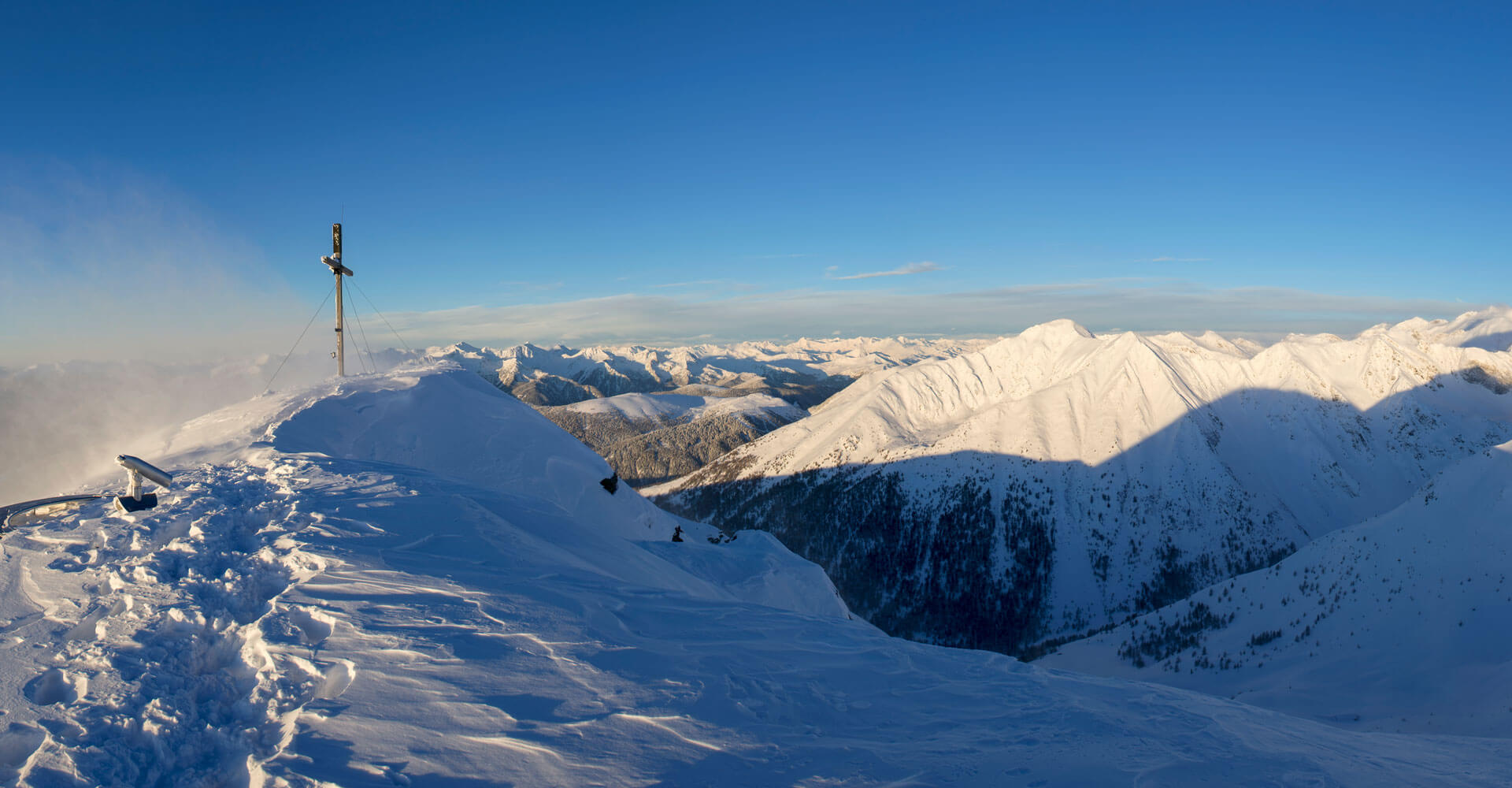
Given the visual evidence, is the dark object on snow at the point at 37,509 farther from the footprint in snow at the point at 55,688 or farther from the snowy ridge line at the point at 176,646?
the footprint in snow at the point at 55,688

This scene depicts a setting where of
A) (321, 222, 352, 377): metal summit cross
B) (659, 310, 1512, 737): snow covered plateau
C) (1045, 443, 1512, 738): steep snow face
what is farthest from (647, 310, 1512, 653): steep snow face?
(321, 222, 352, 377): metal summit cross

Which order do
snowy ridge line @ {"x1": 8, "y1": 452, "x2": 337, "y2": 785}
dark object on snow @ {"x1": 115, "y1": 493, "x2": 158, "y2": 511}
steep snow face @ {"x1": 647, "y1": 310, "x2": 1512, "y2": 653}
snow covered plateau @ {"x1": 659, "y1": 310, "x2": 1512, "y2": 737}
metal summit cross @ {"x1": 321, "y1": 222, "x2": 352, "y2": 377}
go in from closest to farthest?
snowy ridge line @ {"x1": 8, "y1": 452, "x2": 337, "y2": 785}, dark object on snow @ {"x1": 115, "y1": 493, "x2": 158, "y2": 511}, metal summit cross @ {"x1": 321, "y1": 222, "x2": 352, "y2": 377}, snow covered plateau @ {"x1": 659, "y1": 310, "x2": 1512, "y2": 737}, steep snow face @ {"x1": 647, "y1": 310, "x2": 1512, "y2": 653}

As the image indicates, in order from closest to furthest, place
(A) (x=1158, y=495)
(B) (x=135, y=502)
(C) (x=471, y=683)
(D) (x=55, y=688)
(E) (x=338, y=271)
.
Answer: (D) (x=55, y=688)
(C) (x=471, y=683)
(B) (x=135, y=502)
(E) (x=338, y=271)
(A) (x=1158, y=495)

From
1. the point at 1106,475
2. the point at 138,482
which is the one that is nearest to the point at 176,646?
the point at 138,482

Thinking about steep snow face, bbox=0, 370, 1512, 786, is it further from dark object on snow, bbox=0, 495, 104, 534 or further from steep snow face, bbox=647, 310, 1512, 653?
steep snow face, bbox=647, 310, 1512, 653

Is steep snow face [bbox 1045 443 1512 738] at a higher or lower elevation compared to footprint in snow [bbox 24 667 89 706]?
lower

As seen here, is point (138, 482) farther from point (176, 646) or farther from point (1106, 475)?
point (1106, 475)

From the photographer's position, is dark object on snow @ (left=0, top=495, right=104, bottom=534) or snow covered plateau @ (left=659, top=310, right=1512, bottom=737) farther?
snow covered plateau @ (left=659, top=310, right=1512, bottom=737)
